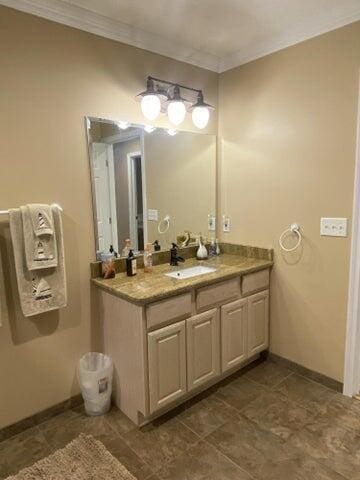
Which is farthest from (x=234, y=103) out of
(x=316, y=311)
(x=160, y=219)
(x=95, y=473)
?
(x=95, y=473)

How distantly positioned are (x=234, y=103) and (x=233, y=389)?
2.24 meters

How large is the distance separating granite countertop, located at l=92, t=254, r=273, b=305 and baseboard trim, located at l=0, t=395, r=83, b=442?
80 cm

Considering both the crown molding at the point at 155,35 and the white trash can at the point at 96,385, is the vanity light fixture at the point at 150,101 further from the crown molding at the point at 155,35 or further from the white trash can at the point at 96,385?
the white trash can at the point at 96,385

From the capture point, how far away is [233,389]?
7.68 feet

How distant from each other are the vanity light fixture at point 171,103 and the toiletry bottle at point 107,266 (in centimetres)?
101

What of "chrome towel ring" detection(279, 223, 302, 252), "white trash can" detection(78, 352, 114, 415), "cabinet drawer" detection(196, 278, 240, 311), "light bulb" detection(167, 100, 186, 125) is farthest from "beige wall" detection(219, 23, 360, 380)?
"white trash can" detection(78, 352, 114, 415)

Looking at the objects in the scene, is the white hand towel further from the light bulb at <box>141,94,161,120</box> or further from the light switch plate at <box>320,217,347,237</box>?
the light switch plate at <box>320,217,347,237</box>

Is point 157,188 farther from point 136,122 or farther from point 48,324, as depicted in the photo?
point 48,324

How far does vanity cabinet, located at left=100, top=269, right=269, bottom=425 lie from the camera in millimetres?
1870

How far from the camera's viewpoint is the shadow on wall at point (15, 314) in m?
1.82

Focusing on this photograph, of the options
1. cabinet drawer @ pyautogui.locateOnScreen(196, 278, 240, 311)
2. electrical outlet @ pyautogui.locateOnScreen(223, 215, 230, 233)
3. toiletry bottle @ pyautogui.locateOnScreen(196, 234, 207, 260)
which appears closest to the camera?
cabinet drawer @ pyautogui.locateOnScreen(196, 278, 240, 311)

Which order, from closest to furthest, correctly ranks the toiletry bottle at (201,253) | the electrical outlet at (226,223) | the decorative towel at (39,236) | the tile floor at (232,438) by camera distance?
the tile floor at (232,438) → the decorative towel at (39,236) → the toiletry bottle at (201,253) → the electrical outlet at (226,223)

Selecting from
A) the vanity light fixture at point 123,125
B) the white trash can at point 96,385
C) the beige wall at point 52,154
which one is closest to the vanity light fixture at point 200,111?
the beige wall at point 52,154

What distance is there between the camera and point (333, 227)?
2.18m
